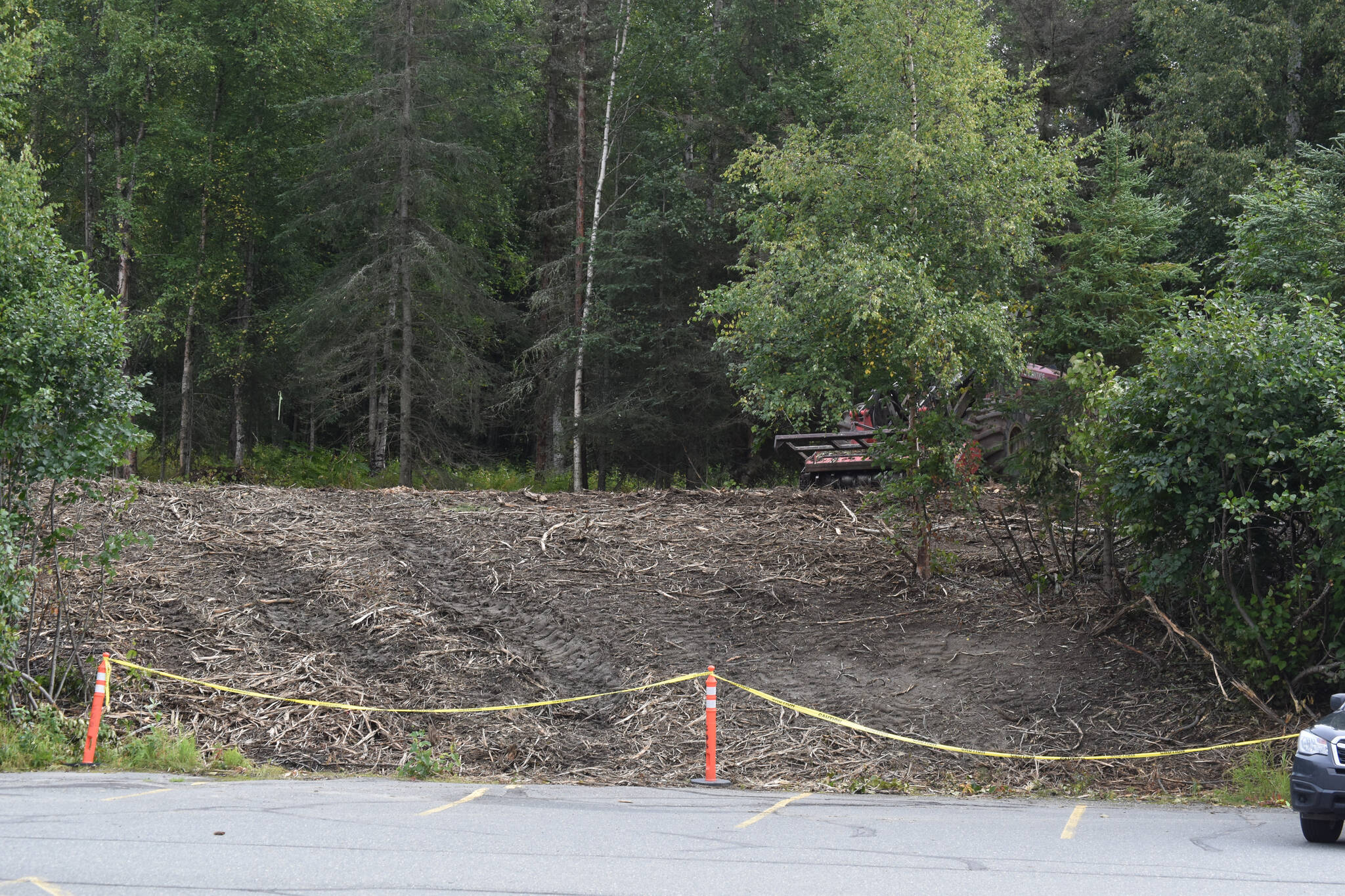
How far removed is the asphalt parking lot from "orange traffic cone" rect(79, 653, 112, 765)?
54 centimetres

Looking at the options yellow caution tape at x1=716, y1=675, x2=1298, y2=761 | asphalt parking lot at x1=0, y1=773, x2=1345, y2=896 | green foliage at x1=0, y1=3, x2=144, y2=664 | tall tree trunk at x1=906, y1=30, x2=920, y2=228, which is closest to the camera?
asphalt parking lot at x1=0, y1=773, x2=1345, y2=896

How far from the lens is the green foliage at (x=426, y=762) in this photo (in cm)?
1017

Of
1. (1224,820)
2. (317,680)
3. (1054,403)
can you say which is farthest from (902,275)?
(317,680)

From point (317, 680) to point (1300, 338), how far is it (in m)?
10.5

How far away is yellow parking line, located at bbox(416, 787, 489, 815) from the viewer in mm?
8195

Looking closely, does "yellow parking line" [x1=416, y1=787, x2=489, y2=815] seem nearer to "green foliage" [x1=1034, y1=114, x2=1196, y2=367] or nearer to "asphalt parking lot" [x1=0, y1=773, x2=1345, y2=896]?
"asphalt parking lot" [x1=0, y1=773, x2=1345, y2=896]

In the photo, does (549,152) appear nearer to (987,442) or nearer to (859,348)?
(987,442)

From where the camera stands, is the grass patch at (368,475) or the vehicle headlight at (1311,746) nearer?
the vehicle headlight at (1311,746)

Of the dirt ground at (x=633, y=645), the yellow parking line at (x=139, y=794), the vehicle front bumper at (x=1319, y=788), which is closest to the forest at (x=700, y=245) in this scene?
the dirt ground at (x=633, y=645)

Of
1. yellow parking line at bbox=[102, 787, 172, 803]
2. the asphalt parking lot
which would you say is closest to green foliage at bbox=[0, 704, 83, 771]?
the asphalt parking lot

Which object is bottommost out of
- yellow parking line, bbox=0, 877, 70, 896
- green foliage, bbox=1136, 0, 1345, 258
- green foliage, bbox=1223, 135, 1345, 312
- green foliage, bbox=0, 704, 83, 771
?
green foliage, bbox=0, 704, 83, 771

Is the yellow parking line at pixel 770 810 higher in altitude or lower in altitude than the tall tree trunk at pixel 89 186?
lower

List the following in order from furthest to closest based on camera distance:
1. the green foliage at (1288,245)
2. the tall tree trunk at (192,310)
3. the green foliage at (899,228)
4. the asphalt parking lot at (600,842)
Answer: the tall tree trunk at (192,310) < the green foliage at (1288,245) < the green foliage at (899,228) < the asphalt parking lot at (600,842)

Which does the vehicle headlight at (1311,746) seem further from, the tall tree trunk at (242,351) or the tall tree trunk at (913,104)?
the tall tree trunk at (242,351)
